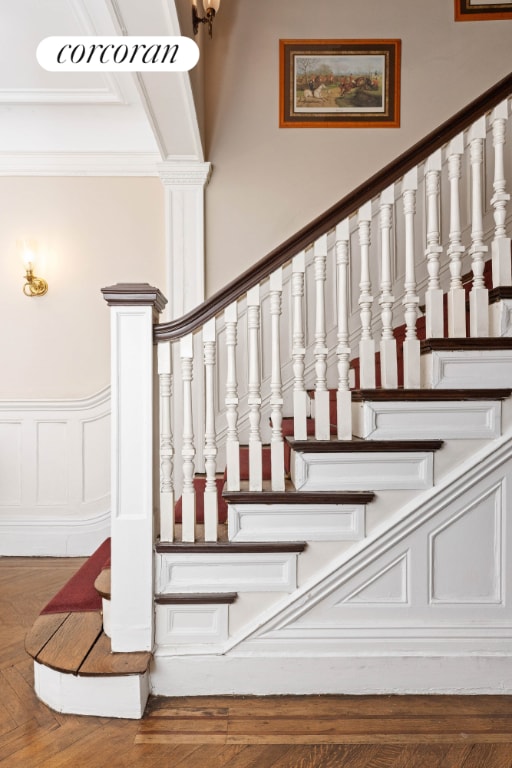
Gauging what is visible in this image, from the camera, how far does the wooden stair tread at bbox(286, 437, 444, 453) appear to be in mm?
2043

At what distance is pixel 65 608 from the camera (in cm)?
226

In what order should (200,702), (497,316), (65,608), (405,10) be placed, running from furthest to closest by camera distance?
1. (405,10)
2. (65,608)
3. (497,316)
4. (200,702)

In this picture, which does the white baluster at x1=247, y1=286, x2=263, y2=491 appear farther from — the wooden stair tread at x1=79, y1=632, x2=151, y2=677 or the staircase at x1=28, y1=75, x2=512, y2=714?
the wooden stair tread at x1=79, y1=632, x2=151, y2=677

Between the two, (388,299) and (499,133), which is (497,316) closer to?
(388,299)

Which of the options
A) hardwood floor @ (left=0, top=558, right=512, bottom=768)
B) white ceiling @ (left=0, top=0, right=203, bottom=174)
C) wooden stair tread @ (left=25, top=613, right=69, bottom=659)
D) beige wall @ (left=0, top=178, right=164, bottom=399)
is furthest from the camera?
beige wall @ (left=0, top=178, right=164, bottom=399)

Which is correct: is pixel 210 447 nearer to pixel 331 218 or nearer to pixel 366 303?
pixel 366 303

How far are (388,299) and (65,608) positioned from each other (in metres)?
1.84

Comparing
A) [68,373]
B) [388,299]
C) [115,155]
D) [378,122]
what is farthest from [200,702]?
[378,122]

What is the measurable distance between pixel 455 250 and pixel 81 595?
2.12 m

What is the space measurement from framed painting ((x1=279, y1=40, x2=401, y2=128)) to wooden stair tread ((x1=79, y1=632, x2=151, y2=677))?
3172 mm

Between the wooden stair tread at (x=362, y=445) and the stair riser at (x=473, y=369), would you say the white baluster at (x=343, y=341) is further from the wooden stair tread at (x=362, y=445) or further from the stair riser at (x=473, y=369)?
the stair riser at (x=473, y=369)

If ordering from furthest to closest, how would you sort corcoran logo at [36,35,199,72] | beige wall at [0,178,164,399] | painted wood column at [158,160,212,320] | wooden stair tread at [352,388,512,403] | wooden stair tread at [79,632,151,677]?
beige wall at [0,178,164,399] → painted wood column at [158,160,212,320] → corcoran logo at [36,35,199,72] → wooden stair tread at [352,388,512,403] → wooden stair tread at [79,632,151,677]

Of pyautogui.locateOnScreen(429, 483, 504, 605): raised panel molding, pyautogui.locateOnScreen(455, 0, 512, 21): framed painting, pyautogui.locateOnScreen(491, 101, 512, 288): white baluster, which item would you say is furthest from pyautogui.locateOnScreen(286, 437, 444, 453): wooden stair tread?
pyautogui.locateOnScreen(455, 0, 512, 21): framed painting

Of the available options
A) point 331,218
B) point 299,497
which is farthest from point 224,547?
point 331,218
